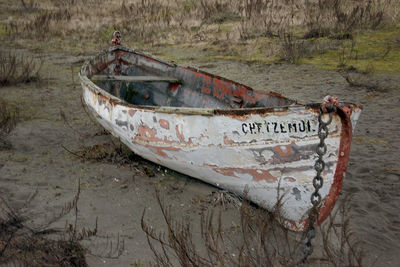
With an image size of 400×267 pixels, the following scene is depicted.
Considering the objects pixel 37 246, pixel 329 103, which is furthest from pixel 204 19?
pixel 37 246

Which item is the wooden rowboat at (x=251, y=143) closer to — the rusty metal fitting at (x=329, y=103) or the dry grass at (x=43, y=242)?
the rusty metal fitting at (x=329, y=103)

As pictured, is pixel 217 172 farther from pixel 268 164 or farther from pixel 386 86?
pixel 386 86

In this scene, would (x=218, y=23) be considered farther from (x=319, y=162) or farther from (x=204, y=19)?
(x=319, y=162)

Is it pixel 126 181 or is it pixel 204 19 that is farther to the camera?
pixel 204 19

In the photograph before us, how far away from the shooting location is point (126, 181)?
4133 mm

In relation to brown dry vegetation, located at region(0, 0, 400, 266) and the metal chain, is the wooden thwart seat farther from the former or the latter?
the metal chain

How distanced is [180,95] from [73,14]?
1115 cm

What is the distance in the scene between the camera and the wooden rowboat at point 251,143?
2.93 m

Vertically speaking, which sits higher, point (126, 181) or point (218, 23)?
point (218, 23)

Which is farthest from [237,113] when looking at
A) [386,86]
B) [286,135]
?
[386,86]

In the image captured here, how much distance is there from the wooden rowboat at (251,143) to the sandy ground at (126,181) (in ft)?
1.07

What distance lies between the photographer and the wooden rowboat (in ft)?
9.61

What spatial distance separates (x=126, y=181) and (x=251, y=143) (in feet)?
5.02

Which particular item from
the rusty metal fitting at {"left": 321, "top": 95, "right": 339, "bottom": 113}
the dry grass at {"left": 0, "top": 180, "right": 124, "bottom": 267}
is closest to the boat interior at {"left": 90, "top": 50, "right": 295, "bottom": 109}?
the rusty metal fitting at {"left": 321, "top": 95, "right": 339, "bottom": 113}
